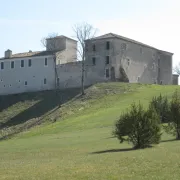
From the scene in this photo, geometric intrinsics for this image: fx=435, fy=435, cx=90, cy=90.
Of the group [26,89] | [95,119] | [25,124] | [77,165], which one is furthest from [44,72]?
[77,165]

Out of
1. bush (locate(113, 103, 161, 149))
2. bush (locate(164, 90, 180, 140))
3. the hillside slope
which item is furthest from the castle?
bush (locate(113, 103, 161, 149))

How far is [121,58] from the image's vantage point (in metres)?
84.0

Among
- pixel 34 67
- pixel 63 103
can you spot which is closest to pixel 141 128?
pixel 63 103

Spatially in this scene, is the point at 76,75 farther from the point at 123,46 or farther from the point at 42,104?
the point at 42,104

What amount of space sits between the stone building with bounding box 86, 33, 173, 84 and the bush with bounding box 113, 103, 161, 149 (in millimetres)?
56787

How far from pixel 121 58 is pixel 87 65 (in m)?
6.73

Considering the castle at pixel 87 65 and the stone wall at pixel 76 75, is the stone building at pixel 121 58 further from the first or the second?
the stone wall at pixel 76 75

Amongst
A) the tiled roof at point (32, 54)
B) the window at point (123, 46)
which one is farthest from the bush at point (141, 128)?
the tiled roof at point (32, 54)

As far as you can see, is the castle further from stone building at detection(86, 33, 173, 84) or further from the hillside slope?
the hillside slope

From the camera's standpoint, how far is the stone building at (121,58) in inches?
3280

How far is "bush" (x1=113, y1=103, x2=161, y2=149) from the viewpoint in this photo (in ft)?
82.2

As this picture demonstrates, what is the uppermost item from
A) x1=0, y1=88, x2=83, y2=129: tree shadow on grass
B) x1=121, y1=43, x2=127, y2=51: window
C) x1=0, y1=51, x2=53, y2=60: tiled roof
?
x1=121, y1=43, x2=127, y2=51: window

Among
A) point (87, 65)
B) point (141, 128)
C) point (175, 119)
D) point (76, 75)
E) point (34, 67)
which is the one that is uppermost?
point (87, 65)

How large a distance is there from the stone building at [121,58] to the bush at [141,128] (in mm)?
56787
